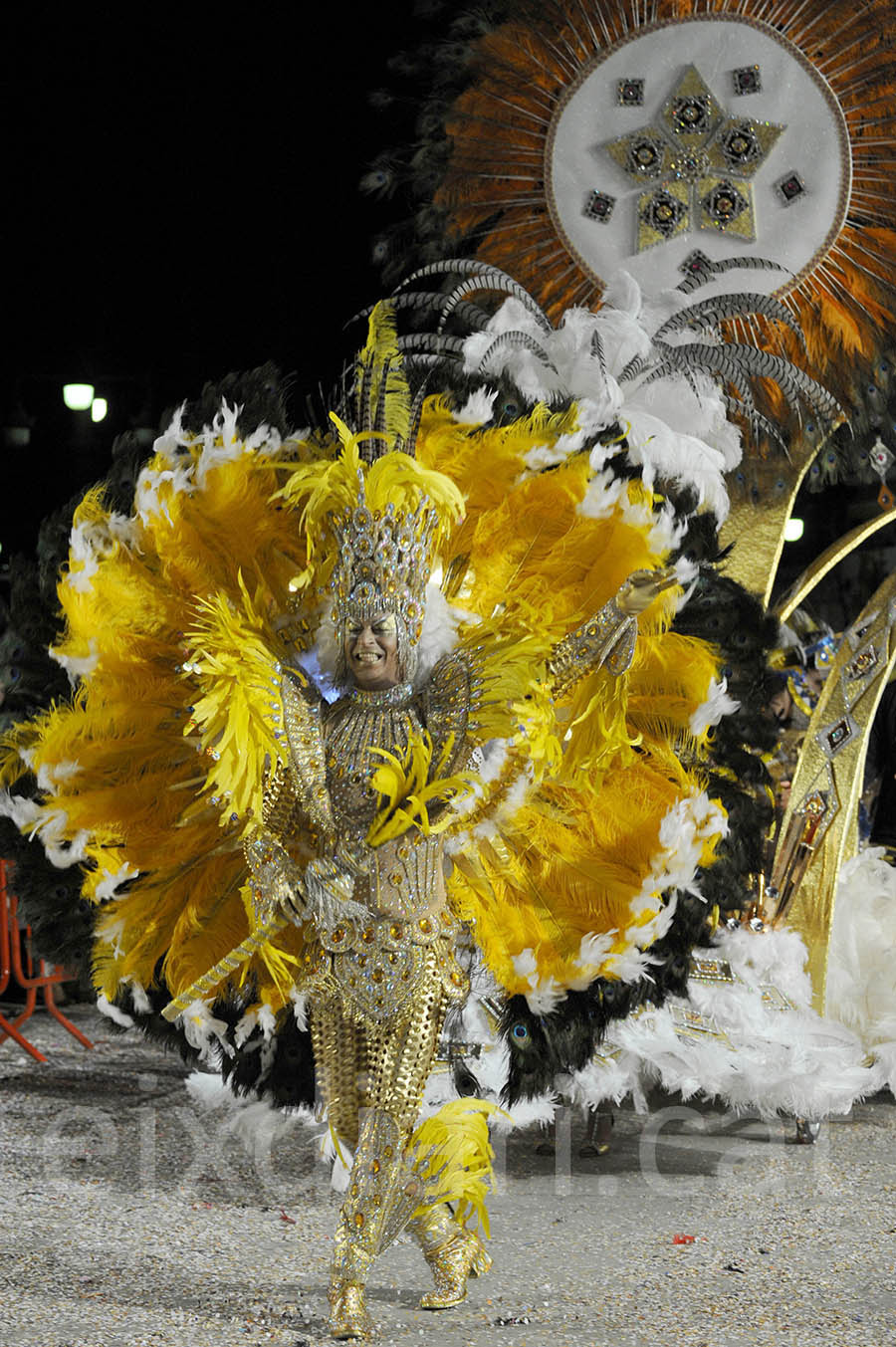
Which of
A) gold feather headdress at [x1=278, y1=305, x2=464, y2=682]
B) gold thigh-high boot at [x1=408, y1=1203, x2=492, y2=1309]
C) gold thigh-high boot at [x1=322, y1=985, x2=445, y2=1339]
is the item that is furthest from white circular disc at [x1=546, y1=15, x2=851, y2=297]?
gold thigh-high boot at [x1=408, y1=1203, x2=492, y2=1309]

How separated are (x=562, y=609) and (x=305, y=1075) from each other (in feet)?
4.67

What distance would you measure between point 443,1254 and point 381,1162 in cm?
30

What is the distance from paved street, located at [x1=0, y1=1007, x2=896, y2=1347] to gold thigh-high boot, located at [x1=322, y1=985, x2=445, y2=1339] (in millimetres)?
110

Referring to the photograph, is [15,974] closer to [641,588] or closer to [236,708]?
[236,708]

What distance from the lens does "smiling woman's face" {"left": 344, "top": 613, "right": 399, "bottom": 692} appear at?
344 centimetres

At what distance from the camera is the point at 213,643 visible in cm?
348

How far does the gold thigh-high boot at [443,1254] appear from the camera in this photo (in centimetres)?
337

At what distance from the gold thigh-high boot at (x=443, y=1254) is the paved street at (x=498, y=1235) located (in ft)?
0.14

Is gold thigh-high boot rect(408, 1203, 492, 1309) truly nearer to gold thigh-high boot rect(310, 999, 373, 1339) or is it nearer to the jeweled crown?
gold thigh-high boot rect(310, 999, 373, 1339)

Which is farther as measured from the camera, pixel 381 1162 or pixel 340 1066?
pixel 340 1066

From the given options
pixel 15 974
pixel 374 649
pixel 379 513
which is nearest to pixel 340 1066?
pixel 374 649

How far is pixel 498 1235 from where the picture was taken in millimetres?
4000

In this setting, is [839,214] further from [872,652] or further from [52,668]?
[52,668]

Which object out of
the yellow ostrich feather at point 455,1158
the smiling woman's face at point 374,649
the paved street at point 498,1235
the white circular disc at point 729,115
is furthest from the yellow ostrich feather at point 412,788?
the white circular disc at point 729,115
